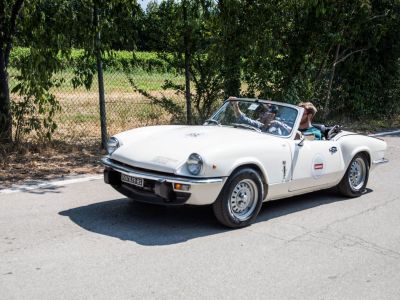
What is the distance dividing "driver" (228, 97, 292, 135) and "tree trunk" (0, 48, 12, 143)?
401 centimetres

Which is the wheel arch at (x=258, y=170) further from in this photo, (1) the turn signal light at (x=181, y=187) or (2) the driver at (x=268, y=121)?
(2) the driver at (x=268, y=121)

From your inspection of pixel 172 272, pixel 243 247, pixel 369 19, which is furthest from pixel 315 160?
pixel 369 19

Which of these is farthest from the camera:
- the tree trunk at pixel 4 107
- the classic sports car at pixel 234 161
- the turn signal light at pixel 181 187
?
the tree trunk at pixel 4 107

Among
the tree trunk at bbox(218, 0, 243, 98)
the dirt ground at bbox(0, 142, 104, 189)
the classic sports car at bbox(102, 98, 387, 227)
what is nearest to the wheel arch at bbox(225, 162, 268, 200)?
the classic sports car at bbox(102, 98, 387, 227)

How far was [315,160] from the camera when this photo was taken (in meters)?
6.99

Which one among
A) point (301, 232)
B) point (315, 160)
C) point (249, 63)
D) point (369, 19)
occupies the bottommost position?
point (301, 232)

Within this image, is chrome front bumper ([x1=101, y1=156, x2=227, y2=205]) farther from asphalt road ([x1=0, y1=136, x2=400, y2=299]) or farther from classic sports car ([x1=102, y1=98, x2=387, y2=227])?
asphalt road ([x1=0, y1=136, x2=400, y2=299])

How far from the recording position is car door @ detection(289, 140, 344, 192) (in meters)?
6.76

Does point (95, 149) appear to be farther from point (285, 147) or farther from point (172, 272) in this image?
point (172, 272)

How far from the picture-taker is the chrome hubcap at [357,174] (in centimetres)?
775

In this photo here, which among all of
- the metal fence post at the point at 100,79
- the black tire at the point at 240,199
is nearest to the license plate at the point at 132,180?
the black tire at the point at 240,199

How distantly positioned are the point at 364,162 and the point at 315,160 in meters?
1.24

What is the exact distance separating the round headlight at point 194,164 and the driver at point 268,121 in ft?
4.88

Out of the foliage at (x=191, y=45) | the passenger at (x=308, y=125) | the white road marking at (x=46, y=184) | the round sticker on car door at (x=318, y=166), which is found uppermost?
the foliage at (x=191, y=45)
